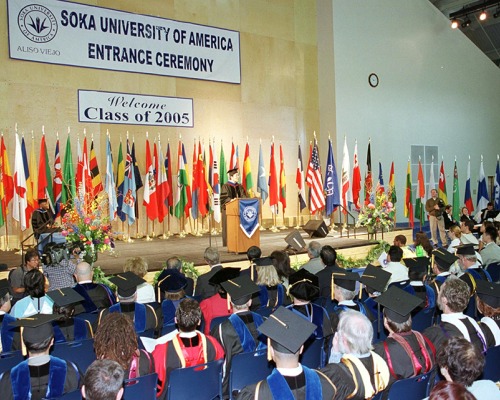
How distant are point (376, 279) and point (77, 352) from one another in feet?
9.73

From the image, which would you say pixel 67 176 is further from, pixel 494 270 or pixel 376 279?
pixel 494 270

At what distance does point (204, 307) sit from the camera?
17.2 ft

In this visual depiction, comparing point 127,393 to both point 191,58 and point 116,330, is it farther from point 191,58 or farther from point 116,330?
point 191,58

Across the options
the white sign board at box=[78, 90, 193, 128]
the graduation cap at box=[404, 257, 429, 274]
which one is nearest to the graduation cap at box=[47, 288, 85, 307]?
the graduation cap at box=[404, 257, 429, 274]

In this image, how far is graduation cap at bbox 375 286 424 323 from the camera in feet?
11.9

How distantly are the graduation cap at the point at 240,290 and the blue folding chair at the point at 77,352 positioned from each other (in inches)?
44.8

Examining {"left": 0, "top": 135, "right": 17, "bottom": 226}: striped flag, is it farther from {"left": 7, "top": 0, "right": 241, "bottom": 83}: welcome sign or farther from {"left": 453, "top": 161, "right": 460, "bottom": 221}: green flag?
{"left": 453, "top": 161, "right": 460, "bottom": 221}: green flag

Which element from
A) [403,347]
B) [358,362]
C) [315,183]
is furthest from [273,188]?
[358,362]

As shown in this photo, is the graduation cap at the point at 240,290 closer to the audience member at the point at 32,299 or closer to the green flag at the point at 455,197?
the audience member at the point at 32,299

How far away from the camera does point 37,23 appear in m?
11.7

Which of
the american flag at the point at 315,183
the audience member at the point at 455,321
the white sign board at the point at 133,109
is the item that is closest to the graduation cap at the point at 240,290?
the audience member at the point at 455,321

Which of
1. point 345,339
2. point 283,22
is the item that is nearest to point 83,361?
point 345,339

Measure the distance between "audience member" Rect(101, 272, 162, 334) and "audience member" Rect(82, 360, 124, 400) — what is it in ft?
7.43

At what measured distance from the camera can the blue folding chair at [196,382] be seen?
10.8 ft
